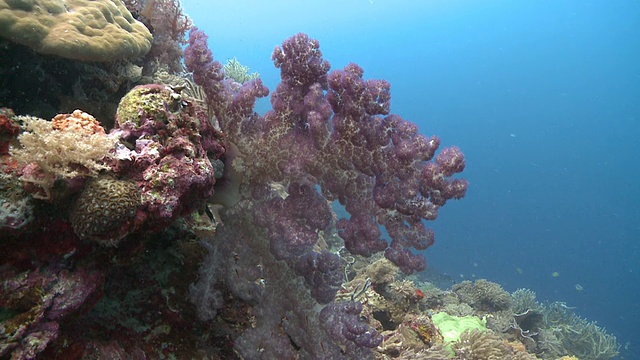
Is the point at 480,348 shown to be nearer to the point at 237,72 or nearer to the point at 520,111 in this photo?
the point at 237,72

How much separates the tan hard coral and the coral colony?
0.06ft

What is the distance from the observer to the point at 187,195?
2.75 metres

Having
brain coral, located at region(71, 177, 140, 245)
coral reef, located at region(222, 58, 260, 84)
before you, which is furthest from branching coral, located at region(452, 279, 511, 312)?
brain coral, located at region(71, 177, 140, 245)

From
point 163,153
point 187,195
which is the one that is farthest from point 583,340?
point 163,153

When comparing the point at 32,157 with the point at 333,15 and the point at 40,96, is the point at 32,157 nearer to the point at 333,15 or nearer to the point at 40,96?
→ the point at 40,96

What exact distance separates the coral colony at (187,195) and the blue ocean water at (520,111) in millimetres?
41853

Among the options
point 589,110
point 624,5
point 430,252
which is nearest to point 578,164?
point 589,110

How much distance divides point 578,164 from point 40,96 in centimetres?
12540

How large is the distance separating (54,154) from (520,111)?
138 meters

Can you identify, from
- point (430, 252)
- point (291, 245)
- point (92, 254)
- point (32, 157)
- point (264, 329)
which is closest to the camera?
point (32, 157)

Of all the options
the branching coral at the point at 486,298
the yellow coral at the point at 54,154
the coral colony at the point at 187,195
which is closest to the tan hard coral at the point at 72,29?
Result: the coral colony at the point at 187,195

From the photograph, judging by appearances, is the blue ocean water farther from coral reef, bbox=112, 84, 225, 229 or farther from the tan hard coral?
coral reef, bbox=112, 84, 225, 229

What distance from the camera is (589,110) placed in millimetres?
116125

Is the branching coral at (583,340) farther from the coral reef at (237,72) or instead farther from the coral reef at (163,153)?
the coral reef at (163,153)
